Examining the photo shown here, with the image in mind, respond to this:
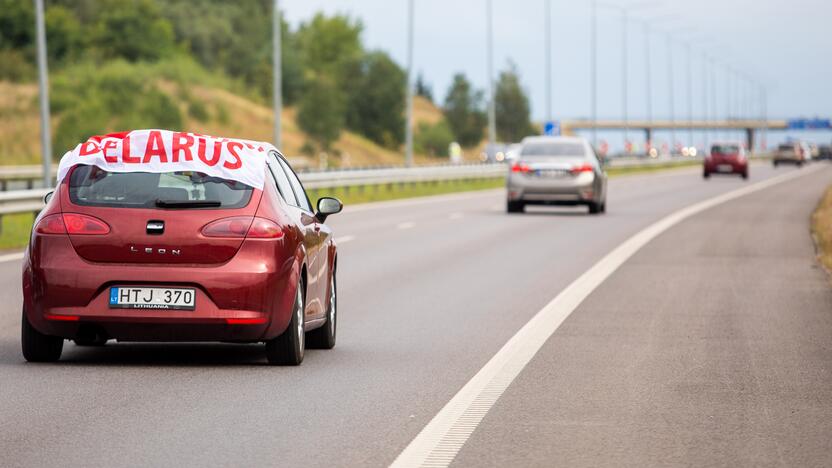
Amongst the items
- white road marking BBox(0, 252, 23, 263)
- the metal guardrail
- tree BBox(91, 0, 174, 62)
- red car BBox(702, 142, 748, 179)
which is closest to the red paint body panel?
white road marking BBox(0, 252, 23, 263)

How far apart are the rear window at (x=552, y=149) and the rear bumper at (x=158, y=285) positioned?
87.0 ft

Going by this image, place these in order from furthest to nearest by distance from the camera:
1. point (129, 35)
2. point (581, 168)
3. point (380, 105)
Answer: point (380, 105) < point (129, 35) < point (581, 168)

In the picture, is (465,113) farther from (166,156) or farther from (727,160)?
(166,156)

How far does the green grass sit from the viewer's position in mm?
24906

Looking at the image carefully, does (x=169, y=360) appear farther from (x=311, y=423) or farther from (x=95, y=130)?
(x=95, y=130)

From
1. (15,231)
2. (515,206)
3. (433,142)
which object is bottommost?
(433,142)

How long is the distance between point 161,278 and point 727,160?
65.3 meters

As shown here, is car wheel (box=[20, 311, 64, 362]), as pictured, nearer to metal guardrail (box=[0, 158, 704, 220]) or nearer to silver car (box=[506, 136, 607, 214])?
metal guardrail (box=[0, 158, 704, 220])

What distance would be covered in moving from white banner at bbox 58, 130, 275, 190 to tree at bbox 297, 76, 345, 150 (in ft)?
325

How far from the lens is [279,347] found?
1114 centimetres

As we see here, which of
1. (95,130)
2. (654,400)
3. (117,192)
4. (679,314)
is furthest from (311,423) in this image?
(95,130)

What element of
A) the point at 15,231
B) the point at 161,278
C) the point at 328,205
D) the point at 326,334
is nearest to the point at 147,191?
the point at 161,278

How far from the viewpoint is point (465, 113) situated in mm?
182250

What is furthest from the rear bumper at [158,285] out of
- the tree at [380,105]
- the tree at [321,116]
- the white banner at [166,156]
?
the tree at [380,105]
